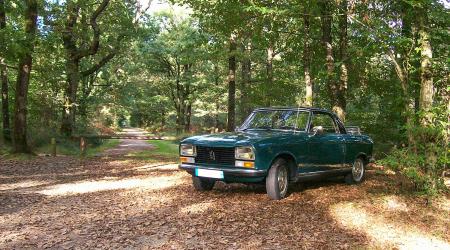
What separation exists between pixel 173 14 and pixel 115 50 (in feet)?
68.3

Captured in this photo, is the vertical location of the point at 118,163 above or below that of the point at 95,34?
below

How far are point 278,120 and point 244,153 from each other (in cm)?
182

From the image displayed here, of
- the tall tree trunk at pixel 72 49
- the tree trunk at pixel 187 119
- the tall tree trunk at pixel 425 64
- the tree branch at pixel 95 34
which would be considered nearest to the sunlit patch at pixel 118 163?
the tall tree trunk at pixel 72 49

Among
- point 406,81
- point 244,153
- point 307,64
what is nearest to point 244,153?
point 244,153

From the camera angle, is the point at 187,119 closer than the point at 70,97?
No

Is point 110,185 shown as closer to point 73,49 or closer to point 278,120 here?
point 278,120

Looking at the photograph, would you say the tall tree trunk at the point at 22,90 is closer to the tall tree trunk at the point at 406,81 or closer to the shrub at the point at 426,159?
the tall tree trunk at the point at 406,81

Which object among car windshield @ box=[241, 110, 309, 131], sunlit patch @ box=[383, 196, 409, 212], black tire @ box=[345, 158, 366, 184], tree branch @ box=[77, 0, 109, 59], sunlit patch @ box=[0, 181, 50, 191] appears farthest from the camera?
tree branch @ box=[77, 0, 109, 59]

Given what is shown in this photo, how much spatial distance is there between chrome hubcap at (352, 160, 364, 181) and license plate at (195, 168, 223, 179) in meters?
3.95

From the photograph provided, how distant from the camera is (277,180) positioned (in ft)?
26.3

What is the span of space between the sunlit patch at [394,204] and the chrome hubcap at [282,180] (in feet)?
6.02

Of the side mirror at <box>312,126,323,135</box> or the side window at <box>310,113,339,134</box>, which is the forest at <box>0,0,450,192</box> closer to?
the side window at <box>310,113,339,134</box>

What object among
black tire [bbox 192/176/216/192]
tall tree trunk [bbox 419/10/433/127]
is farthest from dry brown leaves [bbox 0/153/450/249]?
tall tree trunk [bbox 419/10/433/127]

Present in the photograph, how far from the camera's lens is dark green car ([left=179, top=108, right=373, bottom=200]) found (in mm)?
7836
